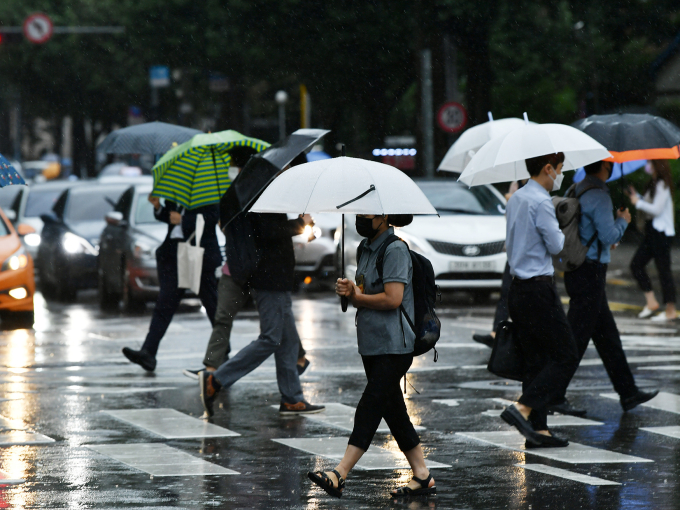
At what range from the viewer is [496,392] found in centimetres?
996

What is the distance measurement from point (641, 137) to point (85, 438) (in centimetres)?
417

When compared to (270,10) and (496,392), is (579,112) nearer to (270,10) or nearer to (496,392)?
(270,10)

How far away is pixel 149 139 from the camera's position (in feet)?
39.2

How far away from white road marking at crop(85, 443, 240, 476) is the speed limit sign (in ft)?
52.9

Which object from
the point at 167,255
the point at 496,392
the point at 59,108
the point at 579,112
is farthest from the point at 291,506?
the point at 59,108

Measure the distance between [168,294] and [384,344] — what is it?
5.22m

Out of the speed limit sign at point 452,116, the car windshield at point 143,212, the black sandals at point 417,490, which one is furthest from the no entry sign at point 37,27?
the black sandals at point 417,490

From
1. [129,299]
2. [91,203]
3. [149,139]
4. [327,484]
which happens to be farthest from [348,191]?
[91,203]

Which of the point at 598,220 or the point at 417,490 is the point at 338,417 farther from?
the point at 417,490

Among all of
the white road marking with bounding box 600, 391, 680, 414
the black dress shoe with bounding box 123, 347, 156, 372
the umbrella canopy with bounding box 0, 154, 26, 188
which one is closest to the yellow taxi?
the black dress shoe with bounding box 123, 347, 156, 372

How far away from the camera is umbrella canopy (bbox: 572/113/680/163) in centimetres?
892

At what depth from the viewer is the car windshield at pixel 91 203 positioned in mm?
19609

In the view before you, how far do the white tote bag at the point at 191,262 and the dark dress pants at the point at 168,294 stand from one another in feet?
0.81

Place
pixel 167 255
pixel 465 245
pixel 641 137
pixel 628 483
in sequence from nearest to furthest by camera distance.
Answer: pixel 628 483 → pixel 641 137 → pixel 167 255 → pixel 465 245
